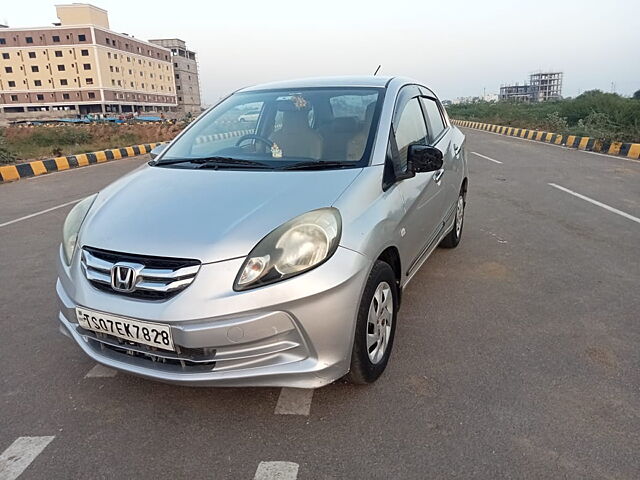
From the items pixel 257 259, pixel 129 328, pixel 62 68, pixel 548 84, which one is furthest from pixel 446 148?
pixel 548 84

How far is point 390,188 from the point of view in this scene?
8.64ft

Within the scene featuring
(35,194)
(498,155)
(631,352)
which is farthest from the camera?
(498,155)

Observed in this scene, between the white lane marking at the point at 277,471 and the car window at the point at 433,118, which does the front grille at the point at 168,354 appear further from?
the car window at the point at 433,118

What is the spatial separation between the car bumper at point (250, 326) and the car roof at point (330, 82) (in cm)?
167

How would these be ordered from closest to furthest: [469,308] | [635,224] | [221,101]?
[469,308] → [221,101] → [635,224]

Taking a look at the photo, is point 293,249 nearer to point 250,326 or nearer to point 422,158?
point 250,326

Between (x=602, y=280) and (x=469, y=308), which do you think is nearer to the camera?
(x=469, y=308)

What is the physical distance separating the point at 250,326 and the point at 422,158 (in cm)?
145

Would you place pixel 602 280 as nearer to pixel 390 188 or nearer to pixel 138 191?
pixel 390 188

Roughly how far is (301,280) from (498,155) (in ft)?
40.3

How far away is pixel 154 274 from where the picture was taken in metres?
2.04

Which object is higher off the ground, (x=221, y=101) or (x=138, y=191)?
(x=221, y=101)

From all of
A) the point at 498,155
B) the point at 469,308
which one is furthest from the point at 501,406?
the point at 498,155

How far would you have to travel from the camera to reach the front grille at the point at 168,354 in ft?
6.78
